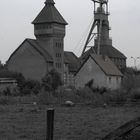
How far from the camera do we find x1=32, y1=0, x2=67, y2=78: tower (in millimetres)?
122812

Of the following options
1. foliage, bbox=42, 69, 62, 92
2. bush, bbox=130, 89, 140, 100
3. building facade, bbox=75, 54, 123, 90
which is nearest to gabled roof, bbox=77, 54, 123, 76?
building facade, bbox=75, 54, 123, 90

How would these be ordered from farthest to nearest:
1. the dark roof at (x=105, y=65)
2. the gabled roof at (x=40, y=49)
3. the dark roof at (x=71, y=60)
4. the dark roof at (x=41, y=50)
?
the dark roof at (x=71, y=60) → the dark roof at (x=41, y=50) → the gabled roof at (x=40, y=49) → the dark roof at (x=105, y=65)

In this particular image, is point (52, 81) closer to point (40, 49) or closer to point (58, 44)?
point (40, 49)

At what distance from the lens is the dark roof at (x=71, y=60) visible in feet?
438

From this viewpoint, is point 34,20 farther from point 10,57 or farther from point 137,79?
point 137,79

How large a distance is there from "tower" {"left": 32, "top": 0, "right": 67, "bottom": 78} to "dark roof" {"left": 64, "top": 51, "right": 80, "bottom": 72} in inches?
253

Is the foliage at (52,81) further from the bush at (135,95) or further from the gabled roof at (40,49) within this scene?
the bush at (135,95)

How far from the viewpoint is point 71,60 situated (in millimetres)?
140500

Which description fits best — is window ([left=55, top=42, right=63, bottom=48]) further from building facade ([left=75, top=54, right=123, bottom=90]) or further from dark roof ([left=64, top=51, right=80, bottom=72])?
building facade ([left=75, top=54, right=123, bottom=90])

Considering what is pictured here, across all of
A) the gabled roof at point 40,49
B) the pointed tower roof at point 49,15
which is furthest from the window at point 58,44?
the pointed tower roof at point 49,15

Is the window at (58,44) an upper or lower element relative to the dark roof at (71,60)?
upper

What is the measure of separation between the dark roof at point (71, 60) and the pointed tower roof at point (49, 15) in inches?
475

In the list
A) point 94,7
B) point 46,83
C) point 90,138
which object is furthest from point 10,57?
point 90,138

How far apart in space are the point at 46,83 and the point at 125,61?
6315 centimetres
